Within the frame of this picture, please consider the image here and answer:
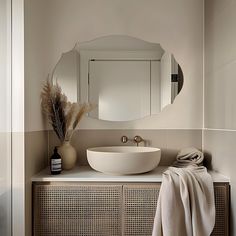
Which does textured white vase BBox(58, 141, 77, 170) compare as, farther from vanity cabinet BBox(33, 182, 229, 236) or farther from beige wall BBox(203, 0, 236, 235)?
beige wall BBox(203, 0, 236, 235)

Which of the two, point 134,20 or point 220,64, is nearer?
point 220,64

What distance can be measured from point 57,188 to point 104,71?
0.88 m

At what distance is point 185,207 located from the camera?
1.31 meters

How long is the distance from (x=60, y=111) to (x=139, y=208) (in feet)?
2.54

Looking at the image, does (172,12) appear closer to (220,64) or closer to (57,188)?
(220,64)

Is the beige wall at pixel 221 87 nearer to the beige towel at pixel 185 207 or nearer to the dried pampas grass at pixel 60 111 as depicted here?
the beige towel at pixel 185 207

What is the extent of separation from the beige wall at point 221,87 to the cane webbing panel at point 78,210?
2.10 feet

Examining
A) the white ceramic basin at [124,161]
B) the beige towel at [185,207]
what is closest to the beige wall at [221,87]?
the beige towel at [185,207]

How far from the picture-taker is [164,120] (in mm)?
1833

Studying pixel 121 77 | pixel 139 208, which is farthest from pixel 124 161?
pixel 121 77

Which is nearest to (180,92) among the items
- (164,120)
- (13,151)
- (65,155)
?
(164,120)

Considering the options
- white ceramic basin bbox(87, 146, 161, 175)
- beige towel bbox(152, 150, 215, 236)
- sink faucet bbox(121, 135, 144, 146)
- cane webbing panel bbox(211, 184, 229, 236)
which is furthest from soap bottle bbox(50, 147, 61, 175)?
cane webbing panel bbox(211, 184, 229, 236)

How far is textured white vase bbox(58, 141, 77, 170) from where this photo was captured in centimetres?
165

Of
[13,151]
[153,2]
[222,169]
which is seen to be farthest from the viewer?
[153,2]
